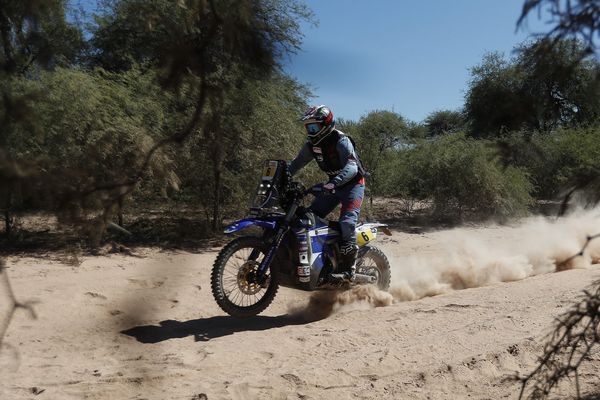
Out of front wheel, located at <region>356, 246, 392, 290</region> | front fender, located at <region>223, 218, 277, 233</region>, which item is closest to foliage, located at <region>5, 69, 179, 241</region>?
front fender, located at <region>223, 218, 277, 233</region>

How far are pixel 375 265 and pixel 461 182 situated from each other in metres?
8.57

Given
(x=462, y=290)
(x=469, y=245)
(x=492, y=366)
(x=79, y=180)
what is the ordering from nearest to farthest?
(x=79, y=180) < (x=492, y=366) < (x=462, y=290) < (x=469, y=245)

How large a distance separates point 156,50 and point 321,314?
176 inches

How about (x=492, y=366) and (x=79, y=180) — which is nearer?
(x=79, y=180)

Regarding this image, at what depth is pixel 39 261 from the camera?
9.59 meters

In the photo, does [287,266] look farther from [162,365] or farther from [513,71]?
[513,71]

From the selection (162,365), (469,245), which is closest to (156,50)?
(162,365)

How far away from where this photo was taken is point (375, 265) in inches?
331

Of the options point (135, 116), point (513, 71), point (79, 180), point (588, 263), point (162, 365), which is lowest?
point (162, 365)

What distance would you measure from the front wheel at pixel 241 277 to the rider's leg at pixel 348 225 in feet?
3.05

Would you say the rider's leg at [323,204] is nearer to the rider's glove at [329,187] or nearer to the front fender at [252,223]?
the rider's glove at [329,187]

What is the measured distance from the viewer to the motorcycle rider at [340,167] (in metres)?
7.15

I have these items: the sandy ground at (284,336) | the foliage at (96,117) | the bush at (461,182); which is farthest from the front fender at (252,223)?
the bush at (461,182)

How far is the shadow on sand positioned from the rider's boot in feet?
2.19
